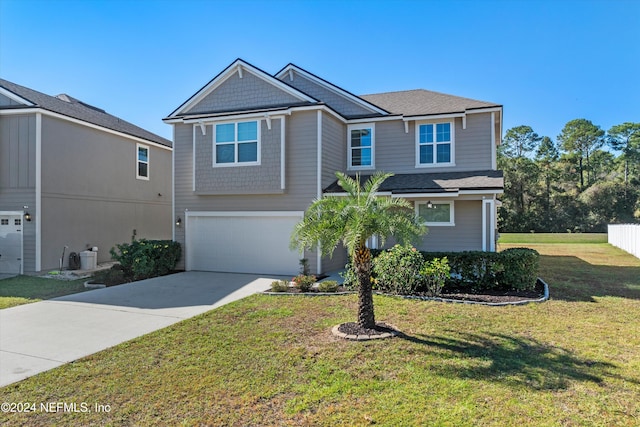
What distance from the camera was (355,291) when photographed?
9.58 metres

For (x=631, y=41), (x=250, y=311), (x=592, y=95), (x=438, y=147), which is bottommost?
(x=250, y=311)

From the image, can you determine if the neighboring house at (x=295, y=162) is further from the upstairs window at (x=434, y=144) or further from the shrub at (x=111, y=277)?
the shrub at (x=111, y=277)

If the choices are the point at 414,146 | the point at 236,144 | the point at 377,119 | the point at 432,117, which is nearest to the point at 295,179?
the point at 236,144

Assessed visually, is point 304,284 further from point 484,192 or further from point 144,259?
point 484,192

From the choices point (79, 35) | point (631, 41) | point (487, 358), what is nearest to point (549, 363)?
point (487, 358)

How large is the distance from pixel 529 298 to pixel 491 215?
12.5 feet

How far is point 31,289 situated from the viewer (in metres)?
10.7

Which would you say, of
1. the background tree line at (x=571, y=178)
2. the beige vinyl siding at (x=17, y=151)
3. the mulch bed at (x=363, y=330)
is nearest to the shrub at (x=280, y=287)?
the mulch bed at (x=363, y=330)

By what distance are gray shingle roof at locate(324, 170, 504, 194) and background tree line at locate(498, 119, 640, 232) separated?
27.5m

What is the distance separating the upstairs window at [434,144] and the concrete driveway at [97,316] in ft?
23.3

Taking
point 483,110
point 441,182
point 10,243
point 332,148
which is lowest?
point 10,243

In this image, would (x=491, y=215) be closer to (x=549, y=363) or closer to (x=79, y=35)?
(x=549, y=363)

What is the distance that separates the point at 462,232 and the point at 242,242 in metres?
7.53

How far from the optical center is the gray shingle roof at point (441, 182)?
1164cm
